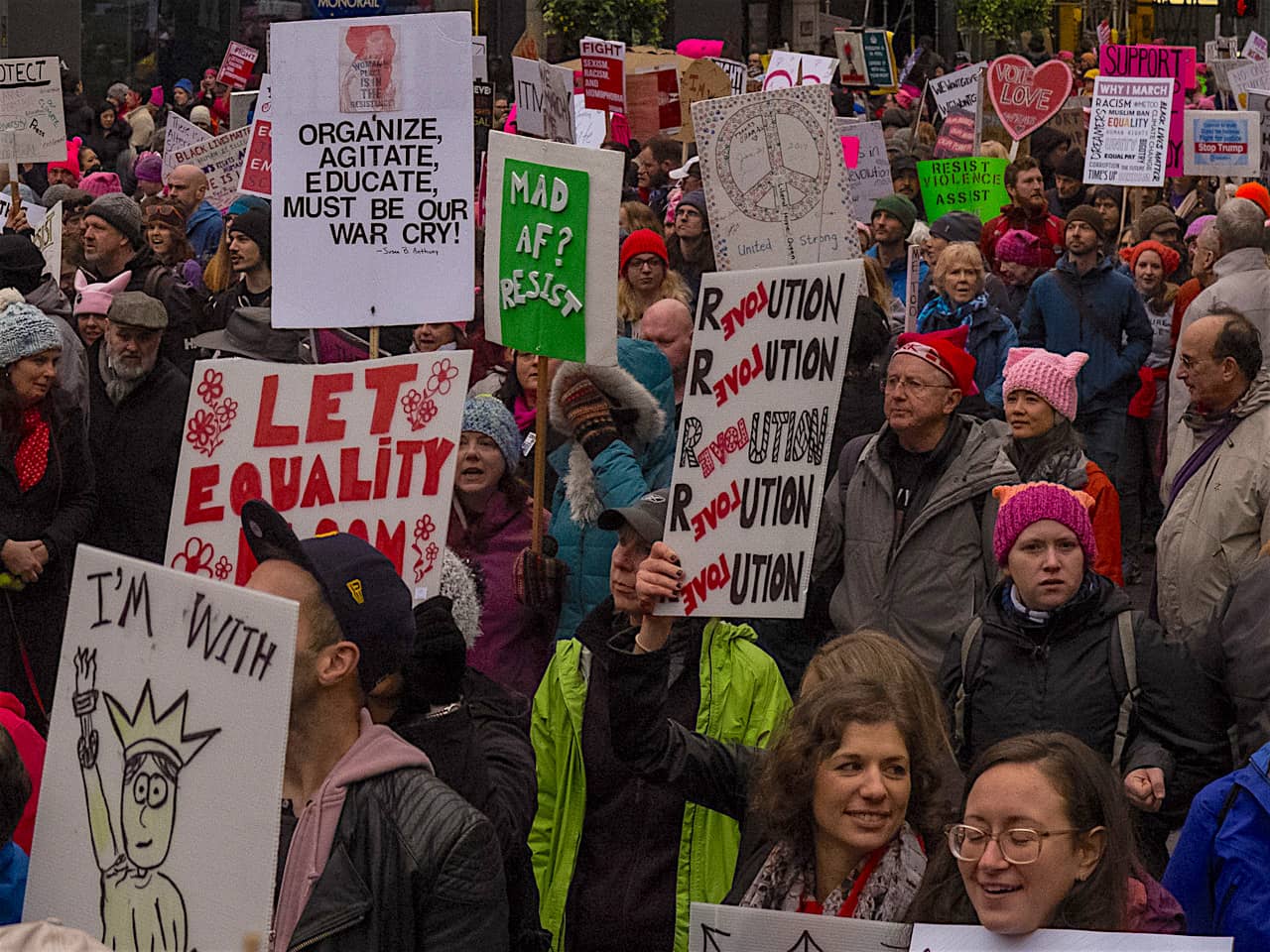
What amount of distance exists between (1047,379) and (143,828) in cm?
405

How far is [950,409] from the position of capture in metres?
5.46

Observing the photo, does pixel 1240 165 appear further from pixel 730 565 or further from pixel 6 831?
pixel 6 831

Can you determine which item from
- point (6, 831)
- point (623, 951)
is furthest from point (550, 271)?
point (6, 831)

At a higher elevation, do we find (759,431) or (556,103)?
(556,103)

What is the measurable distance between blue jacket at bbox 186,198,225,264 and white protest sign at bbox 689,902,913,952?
880 centimetres

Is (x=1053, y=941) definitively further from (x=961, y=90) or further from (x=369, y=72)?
(x=961, y=90)

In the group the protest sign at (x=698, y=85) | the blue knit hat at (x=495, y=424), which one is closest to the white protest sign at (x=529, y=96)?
the protest sign at (x=698, y=85)

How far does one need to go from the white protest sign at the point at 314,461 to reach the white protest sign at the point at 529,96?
23.4ft

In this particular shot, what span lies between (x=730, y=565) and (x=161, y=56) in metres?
27.4

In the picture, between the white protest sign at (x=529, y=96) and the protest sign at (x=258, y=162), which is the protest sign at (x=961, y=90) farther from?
the protest sign at (x=258, y=162)

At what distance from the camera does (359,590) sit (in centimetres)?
302

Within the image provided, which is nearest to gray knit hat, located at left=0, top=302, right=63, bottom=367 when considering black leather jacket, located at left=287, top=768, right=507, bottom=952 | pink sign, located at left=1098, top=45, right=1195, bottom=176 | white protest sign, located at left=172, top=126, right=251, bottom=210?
black leather jacket, located at left=287, top=768, right=507, bottom=952

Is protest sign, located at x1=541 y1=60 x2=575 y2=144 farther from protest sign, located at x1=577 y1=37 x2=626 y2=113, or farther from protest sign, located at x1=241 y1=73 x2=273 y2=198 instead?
protest sign, located at x1=577 y1=37 x2=626 y2=113

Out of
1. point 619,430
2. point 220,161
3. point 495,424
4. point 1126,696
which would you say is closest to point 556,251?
point 619,430
